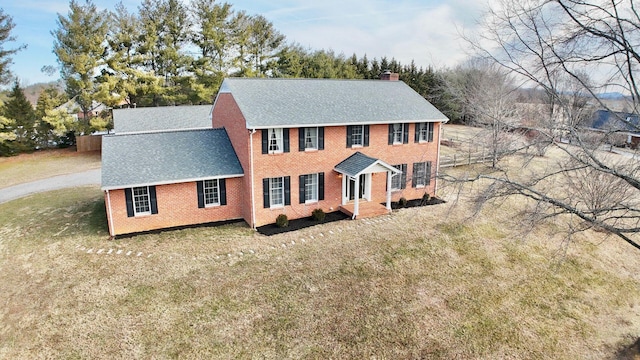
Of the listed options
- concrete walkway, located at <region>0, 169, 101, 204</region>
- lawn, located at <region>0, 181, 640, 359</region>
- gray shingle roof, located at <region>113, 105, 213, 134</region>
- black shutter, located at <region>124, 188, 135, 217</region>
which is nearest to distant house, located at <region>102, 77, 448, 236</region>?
black shutter, located at <region>124, 188, 135, 217</region>

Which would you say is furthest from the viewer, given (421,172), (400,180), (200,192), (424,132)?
(421,172)

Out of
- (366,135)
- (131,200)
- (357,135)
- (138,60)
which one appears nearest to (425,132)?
(366,135)

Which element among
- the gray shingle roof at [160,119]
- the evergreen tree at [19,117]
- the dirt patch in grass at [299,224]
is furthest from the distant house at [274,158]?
the evergreen tree at [19,117]

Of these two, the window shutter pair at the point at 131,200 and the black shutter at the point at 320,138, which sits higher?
the black shutter at the point at 320,138

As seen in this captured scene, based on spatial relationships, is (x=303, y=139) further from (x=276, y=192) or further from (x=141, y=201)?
(x=141, y=201)

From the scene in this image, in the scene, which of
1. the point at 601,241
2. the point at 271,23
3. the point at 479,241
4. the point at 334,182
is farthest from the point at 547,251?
the point at 271,23

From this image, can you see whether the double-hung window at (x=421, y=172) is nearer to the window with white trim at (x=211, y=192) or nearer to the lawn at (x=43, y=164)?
the window with white trim at (x=211, y=192)

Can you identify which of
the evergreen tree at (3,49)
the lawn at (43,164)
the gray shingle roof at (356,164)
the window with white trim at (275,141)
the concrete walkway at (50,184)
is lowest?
the concrete walkway at (50,184)
